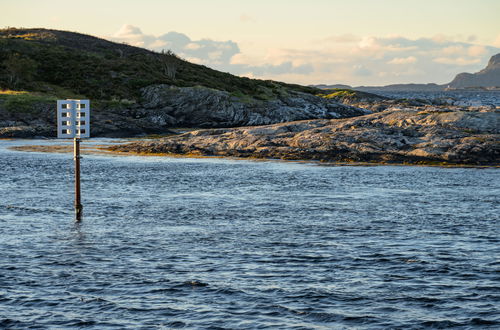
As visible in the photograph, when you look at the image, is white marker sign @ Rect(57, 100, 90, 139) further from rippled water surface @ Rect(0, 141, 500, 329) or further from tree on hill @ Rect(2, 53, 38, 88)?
tree on hill @ Rect(2, 53, 38, 88)

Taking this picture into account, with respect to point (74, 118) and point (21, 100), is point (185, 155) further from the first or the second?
point (21, 100)

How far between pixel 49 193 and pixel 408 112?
1556 inches

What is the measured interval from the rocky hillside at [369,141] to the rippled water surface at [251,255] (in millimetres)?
12419

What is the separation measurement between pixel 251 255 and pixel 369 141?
37.1 m

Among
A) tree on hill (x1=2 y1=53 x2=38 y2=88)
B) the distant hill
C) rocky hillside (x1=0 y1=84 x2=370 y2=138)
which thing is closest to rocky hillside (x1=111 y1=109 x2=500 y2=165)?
rocky hillside (x1=0 y1=84 x2=370 y2=138)

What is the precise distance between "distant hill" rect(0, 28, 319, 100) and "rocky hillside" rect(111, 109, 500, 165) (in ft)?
160

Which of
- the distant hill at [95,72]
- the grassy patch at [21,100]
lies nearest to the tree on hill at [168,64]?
the distant hill at [95,72]

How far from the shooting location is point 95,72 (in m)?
121

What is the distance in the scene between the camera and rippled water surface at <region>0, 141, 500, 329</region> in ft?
49.8

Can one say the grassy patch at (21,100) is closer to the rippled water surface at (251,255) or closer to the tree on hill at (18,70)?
the tree on hill at (18,70)

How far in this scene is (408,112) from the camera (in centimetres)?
6384

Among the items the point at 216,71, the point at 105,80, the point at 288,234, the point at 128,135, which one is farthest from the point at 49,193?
the point at 216,71

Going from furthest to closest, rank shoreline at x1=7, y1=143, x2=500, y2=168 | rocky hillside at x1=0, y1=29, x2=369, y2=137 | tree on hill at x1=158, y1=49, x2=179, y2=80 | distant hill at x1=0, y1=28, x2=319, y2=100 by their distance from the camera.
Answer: tree on hill at x1=158, y1=49, x2=179, y2=80 → distant hill at x1=0, y1=28, x2=319, y2=100 → rocky hillside at x1=0, y1=29, x2=369, y2=137 → shoreline at x1=7, y1=143, x2=500, y2=168

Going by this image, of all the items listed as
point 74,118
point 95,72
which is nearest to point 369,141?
point 74,118
